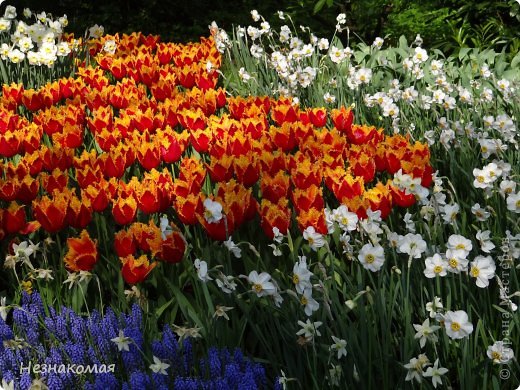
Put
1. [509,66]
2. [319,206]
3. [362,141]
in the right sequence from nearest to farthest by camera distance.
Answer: [319,206], [362,141], [509,66]

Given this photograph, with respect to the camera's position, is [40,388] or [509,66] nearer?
[40,388]

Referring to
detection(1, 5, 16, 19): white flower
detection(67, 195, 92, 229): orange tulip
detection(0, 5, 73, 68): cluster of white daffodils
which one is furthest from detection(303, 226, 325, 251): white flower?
detection(1, 5, 16, 19): white flower

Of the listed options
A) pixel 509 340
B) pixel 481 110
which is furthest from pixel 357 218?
pixel 481 110

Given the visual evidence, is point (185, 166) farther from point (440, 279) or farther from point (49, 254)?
point (440, 279)

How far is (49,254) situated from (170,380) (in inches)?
40.9

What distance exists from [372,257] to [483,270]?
0.28 m

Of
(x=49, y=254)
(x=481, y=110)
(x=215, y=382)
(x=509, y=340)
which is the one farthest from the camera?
(x=481, y=110)

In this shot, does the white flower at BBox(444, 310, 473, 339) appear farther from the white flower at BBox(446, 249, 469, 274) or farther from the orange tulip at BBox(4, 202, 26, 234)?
the orange tulip at BBox(4, 202, 26, 234)

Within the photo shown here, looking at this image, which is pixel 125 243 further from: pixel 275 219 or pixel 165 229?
pixel 275 219

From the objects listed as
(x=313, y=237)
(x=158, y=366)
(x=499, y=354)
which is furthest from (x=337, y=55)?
(x=158, y=366)

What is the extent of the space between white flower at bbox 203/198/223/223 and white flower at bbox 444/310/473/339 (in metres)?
0.75

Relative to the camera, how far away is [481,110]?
12.2 ft

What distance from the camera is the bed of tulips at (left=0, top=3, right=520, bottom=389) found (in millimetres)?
1795

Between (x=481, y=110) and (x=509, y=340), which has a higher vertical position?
(x=481, y=110)
